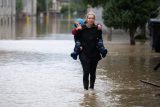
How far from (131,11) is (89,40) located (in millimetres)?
20142

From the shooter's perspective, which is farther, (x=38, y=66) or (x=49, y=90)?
(x=38, y=66)

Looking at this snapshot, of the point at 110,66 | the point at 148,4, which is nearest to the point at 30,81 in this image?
the point at 110,66

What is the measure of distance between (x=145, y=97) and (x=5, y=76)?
502 centimetres

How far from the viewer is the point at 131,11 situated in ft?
108

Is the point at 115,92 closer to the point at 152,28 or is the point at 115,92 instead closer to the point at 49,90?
the point at 49,90

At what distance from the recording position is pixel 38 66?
19047mm

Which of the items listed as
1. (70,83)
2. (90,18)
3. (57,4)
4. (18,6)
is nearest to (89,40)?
(90,18)

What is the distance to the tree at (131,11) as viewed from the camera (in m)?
32.7

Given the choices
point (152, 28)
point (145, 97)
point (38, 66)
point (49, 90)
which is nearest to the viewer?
point (145, 97)

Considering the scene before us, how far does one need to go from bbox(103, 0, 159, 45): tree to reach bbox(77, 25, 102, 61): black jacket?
1967cm

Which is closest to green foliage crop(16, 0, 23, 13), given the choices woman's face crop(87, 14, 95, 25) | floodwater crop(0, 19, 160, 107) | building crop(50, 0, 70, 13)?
building crop(50, 0, 70, 13)

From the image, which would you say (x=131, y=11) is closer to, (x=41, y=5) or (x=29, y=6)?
(x=29, y=6)

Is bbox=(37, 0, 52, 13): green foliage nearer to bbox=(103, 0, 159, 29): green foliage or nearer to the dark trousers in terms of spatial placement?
bbox=(103, 0, 159, 29): green foliage

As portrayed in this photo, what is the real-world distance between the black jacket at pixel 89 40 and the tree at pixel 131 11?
64.5 feet
